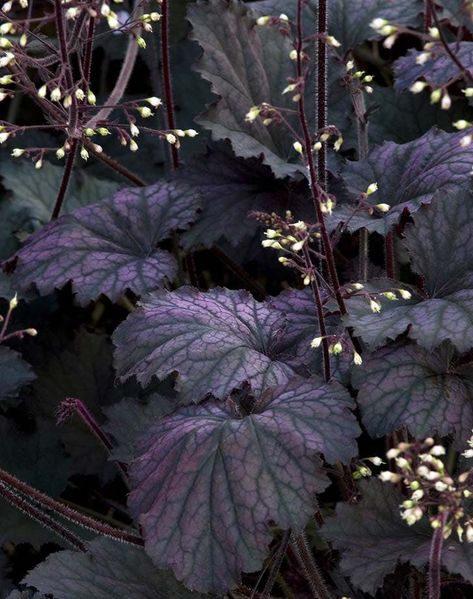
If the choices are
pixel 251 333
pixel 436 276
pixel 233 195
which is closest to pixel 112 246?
pixel 233 195

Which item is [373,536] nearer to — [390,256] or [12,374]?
[390,256]

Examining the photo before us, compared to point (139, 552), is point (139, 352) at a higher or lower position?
higher

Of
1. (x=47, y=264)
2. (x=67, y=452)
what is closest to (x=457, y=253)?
(x=47, y=264)

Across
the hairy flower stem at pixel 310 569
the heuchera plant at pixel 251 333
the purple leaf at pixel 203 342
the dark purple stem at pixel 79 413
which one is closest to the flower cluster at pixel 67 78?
the heuchera plant at pixel 251 333

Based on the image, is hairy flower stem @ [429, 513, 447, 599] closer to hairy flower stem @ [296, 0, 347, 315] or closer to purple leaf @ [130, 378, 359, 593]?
purple leaf @ [130, 378, 359, 593]

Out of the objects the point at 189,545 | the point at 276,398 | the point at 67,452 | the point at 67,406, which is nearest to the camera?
the point at 189,545

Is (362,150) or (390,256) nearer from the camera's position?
(390,256)

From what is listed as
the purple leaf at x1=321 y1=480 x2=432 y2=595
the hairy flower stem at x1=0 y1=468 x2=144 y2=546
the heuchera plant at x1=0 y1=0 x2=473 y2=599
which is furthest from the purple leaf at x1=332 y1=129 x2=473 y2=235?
the hairy flower stem at x1=0 y1=468 x2=144 y2=546

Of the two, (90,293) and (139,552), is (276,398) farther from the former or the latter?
(90,293)
